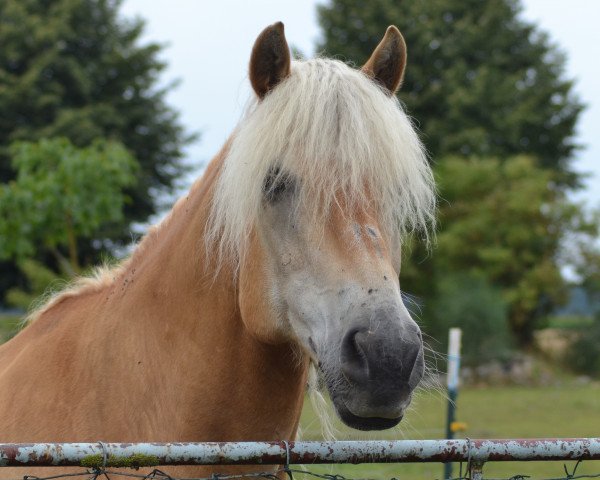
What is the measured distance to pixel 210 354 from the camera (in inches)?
98.3

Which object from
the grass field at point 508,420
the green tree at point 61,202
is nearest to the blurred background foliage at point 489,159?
the grass field at point 508,420

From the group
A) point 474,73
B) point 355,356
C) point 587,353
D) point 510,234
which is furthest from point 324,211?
point 474,73

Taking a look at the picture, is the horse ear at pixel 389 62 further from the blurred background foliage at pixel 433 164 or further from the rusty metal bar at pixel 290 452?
the blurred background foliage at pixel 433 164

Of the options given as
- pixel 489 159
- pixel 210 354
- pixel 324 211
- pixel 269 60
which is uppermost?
pixel 269 60

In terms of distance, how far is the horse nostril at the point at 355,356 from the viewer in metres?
2.01

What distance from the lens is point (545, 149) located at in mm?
34062

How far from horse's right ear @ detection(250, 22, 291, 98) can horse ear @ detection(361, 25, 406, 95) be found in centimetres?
34

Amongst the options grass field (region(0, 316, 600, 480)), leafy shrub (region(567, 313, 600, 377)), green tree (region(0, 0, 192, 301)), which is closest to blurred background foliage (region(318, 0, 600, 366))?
leafy shrub (region(567, 313, 600, 377))

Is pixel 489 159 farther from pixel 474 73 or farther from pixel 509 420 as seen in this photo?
pixel 509 420

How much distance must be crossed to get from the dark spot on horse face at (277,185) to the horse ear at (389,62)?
1.90 ft

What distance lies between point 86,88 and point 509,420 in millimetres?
18252

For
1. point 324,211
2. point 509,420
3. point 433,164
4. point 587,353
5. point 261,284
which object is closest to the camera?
point 324,211

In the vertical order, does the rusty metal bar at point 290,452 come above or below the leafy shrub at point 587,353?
above

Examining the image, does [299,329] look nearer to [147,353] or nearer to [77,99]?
[147,353]
